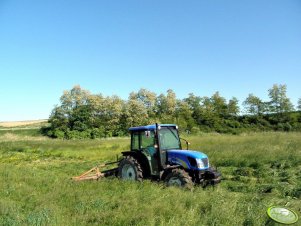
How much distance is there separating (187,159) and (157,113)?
164ft

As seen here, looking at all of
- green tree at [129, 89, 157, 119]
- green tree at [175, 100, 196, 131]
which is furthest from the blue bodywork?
green tree at [129, 89, 157, 119]

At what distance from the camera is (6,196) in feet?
25.7

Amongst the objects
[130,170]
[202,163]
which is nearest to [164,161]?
[202,163]

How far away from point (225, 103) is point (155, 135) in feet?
168

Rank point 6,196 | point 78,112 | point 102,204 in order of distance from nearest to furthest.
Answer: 1. point 102,204
2. point 6,196
3. point 78,112

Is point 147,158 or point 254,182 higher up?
point 147,158

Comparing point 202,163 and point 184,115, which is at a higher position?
point 184,115

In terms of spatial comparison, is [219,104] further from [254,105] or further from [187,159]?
[187,159]

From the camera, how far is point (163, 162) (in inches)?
381

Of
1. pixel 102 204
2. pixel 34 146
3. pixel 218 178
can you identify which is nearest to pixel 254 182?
pixel 218 178

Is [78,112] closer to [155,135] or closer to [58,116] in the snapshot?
[58,116]

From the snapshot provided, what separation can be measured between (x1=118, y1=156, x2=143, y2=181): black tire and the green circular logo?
543 cm

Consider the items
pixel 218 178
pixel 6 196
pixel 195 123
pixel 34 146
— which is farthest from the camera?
pixel 195 123

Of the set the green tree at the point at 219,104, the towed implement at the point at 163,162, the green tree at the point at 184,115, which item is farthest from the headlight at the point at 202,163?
the green tree at the point at 219,104
